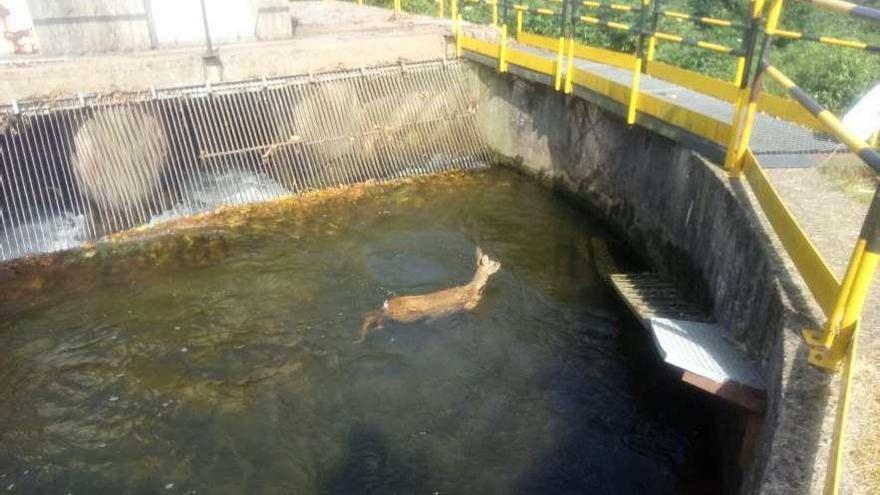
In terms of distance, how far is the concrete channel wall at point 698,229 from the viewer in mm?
3109

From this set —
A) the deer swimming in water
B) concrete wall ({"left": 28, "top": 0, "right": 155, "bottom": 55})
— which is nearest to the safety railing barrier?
the deer swimming in water

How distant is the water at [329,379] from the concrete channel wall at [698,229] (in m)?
0.72

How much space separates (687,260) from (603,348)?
1.19 meters

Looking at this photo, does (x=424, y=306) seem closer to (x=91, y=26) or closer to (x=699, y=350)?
(x=699, y=350)

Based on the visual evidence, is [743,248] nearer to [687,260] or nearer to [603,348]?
[687,260]

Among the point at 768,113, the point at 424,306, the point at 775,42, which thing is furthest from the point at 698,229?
the point at 775,42

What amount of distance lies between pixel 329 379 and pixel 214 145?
501 centimetres

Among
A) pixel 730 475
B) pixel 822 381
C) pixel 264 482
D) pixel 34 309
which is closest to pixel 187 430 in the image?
pixel 264 482

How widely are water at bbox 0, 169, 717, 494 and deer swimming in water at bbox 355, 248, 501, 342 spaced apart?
0.38 ft

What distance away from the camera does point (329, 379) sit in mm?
5926

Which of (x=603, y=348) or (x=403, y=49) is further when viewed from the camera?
(x=403, y=49)

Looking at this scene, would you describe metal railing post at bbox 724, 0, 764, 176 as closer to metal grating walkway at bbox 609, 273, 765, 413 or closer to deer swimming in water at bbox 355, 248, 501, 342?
metal grating walkway at bbox 609, 273, 765, 413

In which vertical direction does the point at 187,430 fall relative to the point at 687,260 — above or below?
below

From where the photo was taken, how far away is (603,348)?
20.7ft
